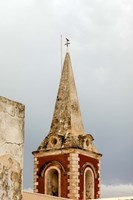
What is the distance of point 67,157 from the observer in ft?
73.8

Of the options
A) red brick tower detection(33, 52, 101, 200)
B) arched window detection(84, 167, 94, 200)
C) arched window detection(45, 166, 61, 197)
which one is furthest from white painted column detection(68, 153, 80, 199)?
arched window detection(84, 167, 94, 200)

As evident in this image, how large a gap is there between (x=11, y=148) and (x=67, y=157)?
64.4 ft

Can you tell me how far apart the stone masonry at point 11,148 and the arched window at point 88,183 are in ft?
66.5

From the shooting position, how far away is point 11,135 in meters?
3.03

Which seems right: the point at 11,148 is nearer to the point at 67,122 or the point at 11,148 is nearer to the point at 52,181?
the point at 52,181

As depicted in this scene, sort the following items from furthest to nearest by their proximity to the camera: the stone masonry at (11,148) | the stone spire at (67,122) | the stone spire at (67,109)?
the stone spire at (67,109)
the stone spire at (67,122)
the stone masonry at (11,148)

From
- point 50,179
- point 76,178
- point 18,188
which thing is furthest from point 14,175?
point 50,179

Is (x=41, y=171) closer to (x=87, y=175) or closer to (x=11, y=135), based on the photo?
(x=87, y=175)

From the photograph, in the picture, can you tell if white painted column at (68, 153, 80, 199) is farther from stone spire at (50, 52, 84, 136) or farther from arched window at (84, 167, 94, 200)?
stone spire at (50, 52, 84, 136)

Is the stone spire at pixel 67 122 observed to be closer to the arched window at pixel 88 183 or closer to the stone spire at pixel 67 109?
the stone spire at pixel 67 109

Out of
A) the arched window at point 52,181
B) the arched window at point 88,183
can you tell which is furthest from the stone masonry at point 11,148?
the arched window at point 88,183

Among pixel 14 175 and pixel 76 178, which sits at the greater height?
pixel 76 178

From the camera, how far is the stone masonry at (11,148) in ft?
9.58

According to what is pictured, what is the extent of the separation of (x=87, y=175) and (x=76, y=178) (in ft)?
5.46
